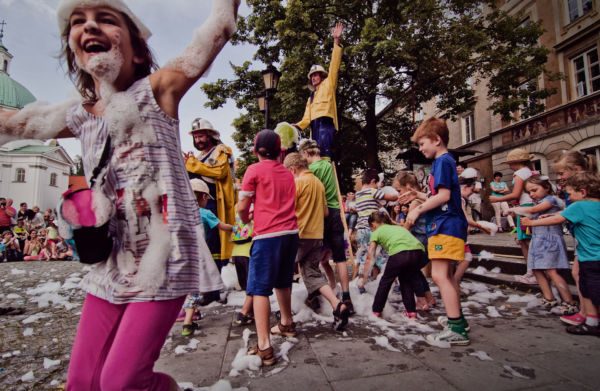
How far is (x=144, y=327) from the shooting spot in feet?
4.03

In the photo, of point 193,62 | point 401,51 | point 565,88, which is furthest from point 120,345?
point 565,88

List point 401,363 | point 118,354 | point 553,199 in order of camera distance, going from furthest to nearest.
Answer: point 553,199 → point 401,363 → point 118,354

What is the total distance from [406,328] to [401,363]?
3.21 ft

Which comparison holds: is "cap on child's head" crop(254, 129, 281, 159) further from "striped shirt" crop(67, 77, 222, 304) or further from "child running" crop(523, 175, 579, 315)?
"child running" crop(523, 175, 579, 315)

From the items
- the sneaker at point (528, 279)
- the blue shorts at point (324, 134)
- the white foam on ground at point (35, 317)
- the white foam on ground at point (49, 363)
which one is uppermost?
the blue shorts at point (324, 134)

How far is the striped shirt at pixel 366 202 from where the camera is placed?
20.3 feet

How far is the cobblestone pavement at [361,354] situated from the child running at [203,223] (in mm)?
122

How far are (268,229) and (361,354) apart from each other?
4.13 ft

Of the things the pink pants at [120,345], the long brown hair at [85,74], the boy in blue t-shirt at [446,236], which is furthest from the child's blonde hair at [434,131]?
the pink pants at [120,345]

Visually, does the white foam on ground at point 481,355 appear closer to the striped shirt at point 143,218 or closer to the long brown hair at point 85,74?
the striped shirt at point 143,218

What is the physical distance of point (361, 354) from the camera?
9.13ft

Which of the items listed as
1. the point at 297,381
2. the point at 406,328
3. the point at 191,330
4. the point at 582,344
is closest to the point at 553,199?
the point at 582,344

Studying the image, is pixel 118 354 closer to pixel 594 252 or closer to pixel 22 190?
pixel 594 252

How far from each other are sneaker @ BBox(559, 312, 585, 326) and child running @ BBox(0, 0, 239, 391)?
3.60 m
